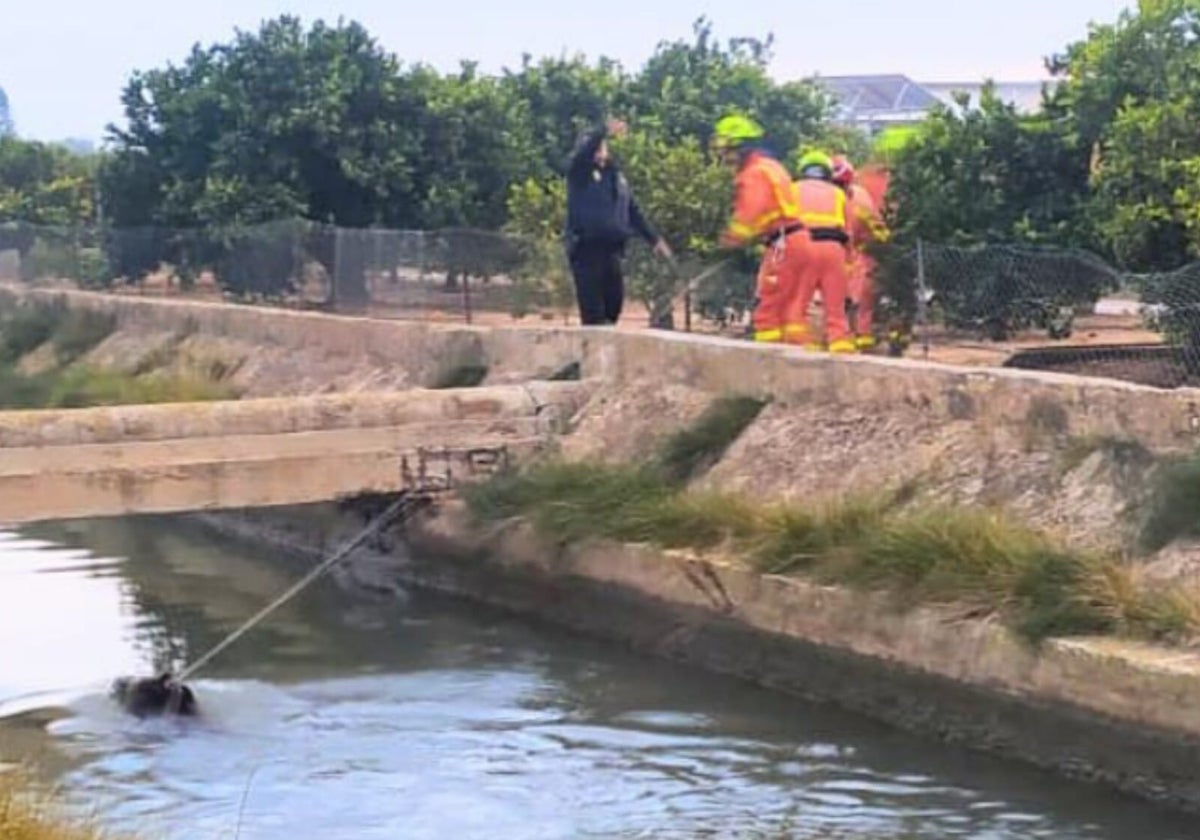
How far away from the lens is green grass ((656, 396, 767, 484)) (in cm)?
1612

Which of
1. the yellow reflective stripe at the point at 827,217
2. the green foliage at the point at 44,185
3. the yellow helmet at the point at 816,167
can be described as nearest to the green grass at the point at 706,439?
the yellow reflective stripe at the point at 827,217

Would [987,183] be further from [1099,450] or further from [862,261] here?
[1099,450]

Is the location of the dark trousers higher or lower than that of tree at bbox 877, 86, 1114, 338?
lower

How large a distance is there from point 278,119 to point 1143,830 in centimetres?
2491

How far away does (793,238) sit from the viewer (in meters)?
18.3

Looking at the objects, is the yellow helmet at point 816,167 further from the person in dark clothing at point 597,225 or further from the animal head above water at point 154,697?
the animal head above water at point 154,697

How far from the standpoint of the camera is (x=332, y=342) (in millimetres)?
22344

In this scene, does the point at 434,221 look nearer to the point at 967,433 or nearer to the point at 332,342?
the point at 332,342

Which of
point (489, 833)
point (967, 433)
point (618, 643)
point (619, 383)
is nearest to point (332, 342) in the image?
point (619, 383)

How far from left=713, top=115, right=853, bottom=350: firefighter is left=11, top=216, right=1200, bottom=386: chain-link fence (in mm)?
855

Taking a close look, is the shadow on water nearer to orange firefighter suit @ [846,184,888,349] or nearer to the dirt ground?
the dirt ground

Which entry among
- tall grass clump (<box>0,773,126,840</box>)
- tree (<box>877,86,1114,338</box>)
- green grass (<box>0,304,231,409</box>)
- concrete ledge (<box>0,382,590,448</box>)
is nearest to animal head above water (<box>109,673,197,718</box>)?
concrete ledge (<box>0,382,590,448</box>)

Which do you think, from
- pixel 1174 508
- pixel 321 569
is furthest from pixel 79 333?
pixel 1174 508

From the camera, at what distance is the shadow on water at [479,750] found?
11.3m
